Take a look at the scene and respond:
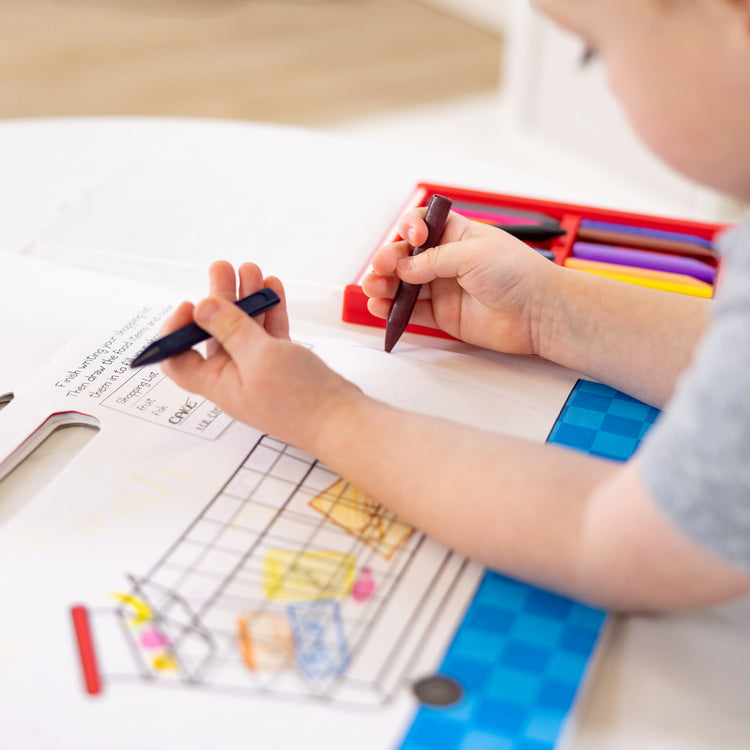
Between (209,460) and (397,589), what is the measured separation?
0.49 feet

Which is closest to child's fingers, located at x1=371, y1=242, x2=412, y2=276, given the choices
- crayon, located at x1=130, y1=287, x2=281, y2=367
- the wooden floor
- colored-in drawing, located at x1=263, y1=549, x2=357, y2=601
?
crayon, located at x1=130, y1=287, x2=281, y2=367

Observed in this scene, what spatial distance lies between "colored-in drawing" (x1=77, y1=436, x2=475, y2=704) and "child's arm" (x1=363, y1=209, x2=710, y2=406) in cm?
19

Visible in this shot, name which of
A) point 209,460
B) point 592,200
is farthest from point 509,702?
point 592,200

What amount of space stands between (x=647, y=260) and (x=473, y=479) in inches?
12.9

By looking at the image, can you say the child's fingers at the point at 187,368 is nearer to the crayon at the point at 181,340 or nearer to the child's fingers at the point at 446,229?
the crayon at the point at 181,340

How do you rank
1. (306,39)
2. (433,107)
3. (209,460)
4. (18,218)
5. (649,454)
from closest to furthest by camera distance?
(649,454)
(209,460)
(18,218)
(433,107)
(306,39)

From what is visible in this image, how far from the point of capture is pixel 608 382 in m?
0.59

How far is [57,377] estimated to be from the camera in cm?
58

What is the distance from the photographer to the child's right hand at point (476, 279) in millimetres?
612

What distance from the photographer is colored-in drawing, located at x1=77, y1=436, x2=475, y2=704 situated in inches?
15.3

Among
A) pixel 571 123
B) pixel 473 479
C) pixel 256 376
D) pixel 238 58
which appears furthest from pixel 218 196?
pixel 238 58

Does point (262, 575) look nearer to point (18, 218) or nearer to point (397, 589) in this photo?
point (397, 589)

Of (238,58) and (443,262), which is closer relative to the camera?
(443,262)

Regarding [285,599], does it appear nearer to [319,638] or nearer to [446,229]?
[319,638]
